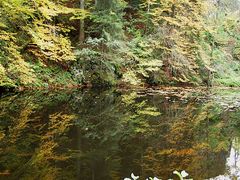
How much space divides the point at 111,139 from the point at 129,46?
43.2ft

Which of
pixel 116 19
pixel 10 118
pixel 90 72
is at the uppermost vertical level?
pixel 116 19

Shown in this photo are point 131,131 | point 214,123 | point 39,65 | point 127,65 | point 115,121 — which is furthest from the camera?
point 127,65

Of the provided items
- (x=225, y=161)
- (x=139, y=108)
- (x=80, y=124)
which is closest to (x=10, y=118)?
(x=80, y=124)

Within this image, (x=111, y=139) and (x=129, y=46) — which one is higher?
(x=129, y=46)

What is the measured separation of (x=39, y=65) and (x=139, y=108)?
7.40 metres

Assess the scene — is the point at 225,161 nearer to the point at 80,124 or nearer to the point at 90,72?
the point at 80,124

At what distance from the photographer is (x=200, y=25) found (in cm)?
2367

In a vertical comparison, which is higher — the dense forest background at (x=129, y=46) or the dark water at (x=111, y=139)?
the dense forest background at (x=129, y=46)

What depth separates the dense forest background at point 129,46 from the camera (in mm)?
18391

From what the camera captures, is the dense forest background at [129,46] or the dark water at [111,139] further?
the dense forest background at [129,46]

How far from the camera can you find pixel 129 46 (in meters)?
21.2

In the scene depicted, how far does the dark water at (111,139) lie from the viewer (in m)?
6.47

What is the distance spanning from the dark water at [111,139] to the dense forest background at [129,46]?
283 centimetres

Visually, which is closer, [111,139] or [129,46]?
[111,139]
